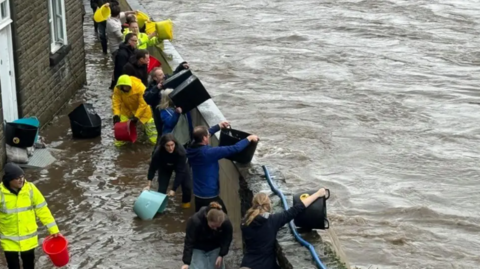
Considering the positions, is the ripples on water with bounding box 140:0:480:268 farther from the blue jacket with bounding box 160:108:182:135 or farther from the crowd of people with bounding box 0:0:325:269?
the blue jacket with bounding box 160:108:182:135

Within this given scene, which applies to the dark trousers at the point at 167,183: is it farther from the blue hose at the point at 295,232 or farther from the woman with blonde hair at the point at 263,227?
the woman with blonde hair at the point at 263,227

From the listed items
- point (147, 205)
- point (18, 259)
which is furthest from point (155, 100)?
point (18, 259)

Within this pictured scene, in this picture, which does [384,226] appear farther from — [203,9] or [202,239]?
[203,9]

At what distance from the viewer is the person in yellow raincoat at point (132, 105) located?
1366cm

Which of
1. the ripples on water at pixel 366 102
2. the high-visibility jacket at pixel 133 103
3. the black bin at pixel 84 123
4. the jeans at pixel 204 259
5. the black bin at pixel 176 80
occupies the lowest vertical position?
the ripples on water at pixel 366 102

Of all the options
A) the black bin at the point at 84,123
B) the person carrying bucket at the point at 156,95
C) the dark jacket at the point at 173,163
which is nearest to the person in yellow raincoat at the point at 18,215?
the dark jacket at the point at 173,163

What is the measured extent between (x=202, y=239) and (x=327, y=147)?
352 inches

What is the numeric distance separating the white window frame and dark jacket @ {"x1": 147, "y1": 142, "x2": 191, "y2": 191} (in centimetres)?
543

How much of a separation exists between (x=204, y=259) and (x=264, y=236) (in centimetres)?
95

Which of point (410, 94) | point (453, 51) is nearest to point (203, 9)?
point (453, 51)

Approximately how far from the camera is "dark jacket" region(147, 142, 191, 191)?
11.2m

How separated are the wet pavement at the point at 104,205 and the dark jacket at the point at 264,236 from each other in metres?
1.59

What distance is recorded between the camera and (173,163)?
37.0ft

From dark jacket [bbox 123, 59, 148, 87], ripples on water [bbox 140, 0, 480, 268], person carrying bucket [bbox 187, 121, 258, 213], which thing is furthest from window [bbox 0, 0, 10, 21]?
ripples on water [bbox 140, 0, 480, 268]
